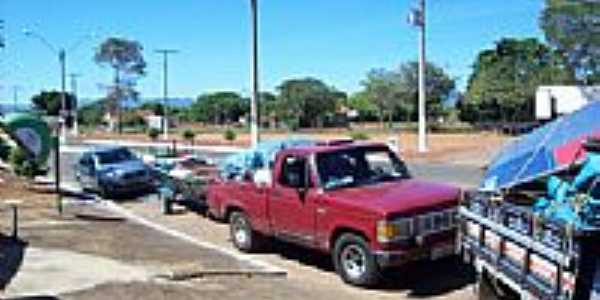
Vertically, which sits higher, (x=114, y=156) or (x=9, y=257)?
(x=114, y=156)

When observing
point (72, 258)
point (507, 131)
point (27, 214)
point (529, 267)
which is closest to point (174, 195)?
point (27, 214)

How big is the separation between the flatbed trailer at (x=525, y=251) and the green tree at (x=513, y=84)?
7409 cm

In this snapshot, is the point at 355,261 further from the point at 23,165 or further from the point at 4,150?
the point at 4,150

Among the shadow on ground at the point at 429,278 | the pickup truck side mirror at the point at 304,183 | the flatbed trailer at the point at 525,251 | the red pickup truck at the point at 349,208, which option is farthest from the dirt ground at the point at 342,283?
the flatbed trailer at the point at 525,251

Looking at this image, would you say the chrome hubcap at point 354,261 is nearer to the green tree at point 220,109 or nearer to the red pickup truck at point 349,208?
the red pickup truck at point 349,208

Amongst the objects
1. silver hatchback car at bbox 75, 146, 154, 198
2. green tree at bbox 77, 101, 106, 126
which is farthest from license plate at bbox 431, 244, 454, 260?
green tree at bbox 77, 101, 106, 126

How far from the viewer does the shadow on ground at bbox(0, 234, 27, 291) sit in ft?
41.6

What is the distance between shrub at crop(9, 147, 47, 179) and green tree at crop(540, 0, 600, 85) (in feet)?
194

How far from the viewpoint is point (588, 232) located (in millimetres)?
6801

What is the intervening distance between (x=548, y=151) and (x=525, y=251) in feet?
6.44

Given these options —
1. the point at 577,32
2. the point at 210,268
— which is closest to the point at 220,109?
the point at 577,32

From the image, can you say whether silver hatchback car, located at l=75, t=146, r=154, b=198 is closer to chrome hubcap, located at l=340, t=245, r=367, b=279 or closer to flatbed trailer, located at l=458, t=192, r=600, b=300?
chrome hubcap, located at l=340, t=245, r=367, b=279

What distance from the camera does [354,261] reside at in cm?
1247

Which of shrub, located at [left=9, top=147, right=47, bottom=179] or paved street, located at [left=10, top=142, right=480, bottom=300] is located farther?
shrub, located at [left=9, top=147, right=47, bottom=179]
